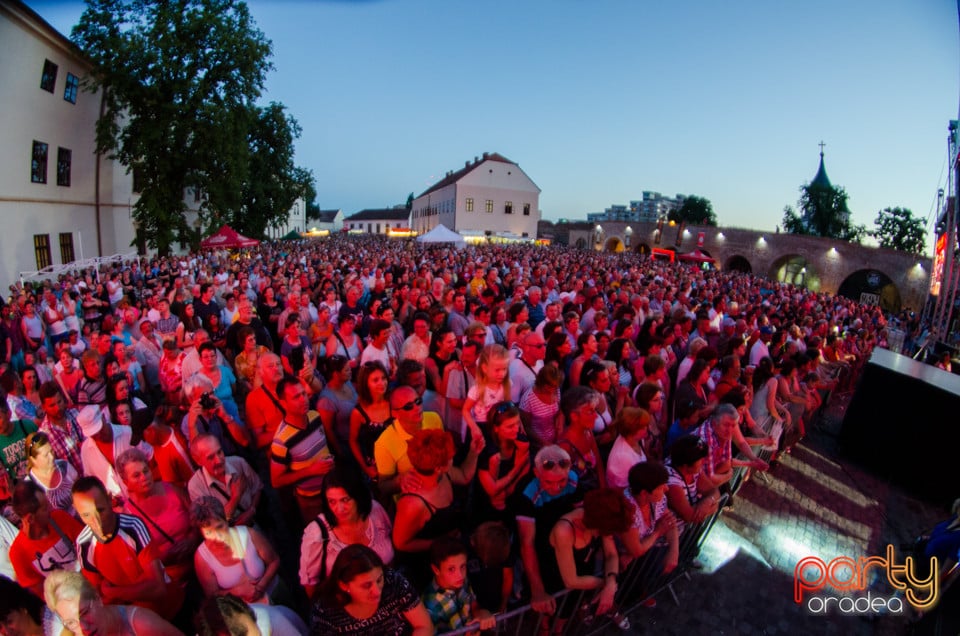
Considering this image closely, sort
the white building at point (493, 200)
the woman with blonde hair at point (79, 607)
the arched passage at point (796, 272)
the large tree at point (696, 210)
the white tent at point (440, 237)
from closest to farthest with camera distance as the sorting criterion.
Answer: the woman with blonde hair at point (79, 607) < the white tent at point (440, 237) < the arched passage at point (796, 272) < the white building at point (493, 200) < the large tree at point (696, 210)

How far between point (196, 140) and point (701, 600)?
2239 centimetres

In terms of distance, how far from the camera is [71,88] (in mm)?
18062

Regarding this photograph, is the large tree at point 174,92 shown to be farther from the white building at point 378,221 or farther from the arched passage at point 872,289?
the white building at point 378,221

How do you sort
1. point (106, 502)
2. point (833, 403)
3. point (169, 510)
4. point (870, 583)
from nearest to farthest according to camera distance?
1. point (106, 502)
2. point (169, 510)
3. point (870, 583)
4. point (833, 403)

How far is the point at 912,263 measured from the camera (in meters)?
27.6

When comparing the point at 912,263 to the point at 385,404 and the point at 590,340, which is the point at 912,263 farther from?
the point at 385,404

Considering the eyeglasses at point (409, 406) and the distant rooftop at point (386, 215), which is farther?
the distant rooftop at point (386, 215)

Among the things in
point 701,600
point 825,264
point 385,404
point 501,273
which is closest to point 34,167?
point 501,273

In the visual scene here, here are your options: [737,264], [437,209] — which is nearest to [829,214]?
[737,264]

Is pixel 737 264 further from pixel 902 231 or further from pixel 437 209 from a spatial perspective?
pixel 437 209

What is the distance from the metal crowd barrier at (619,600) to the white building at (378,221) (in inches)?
3566

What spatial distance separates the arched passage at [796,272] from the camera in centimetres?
3316

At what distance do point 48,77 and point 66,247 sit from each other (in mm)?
6275

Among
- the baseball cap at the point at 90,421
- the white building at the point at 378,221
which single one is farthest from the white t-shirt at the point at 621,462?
the white building at the point at 378,221
